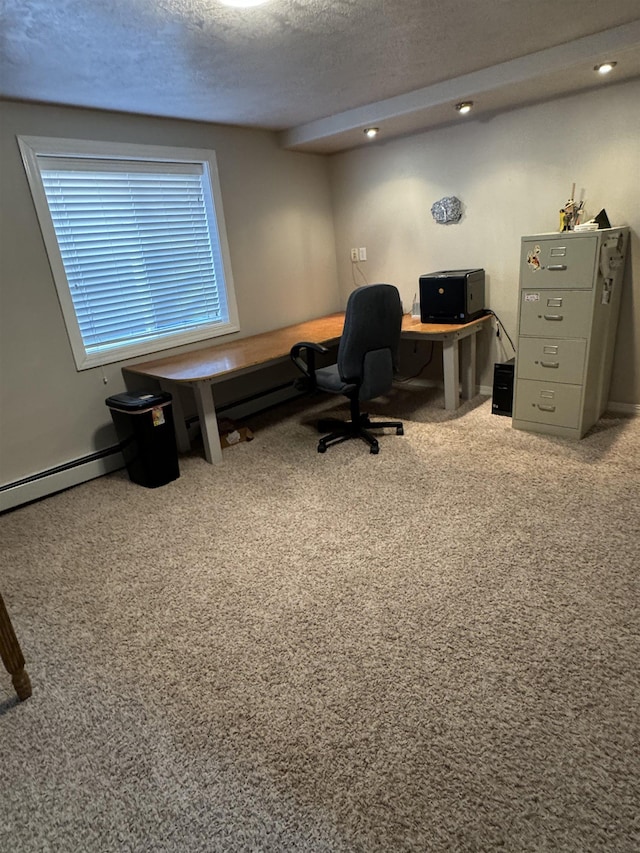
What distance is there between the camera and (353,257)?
4.73 meters

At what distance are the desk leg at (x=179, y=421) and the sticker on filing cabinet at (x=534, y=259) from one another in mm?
2543

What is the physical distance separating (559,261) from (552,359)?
600 mm

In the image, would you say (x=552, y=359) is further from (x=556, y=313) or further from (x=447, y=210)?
(x=447, y=210)

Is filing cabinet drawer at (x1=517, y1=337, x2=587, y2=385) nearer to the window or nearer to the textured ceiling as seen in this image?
the textured ceiling

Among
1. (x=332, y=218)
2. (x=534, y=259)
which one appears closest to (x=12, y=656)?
(x=534, y=259)

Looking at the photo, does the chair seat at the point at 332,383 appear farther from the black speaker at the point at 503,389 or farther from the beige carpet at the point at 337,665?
the black speaker at the point at 503,389

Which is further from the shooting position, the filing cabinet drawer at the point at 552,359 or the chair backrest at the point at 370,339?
the filing cabinet drawer at the point at 552,359

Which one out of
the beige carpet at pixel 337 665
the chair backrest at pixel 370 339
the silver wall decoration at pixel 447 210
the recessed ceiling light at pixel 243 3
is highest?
the recessed ceiling light at pixel 243 3

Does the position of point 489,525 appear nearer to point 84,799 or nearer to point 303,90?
point 84,799

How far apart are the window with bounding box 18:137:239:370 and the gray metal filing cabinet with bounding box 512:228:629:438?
90.0 inches

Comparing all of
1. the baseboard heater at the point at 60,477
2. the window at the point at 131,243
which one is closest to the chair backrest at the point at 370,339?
the window at the point at 131,243

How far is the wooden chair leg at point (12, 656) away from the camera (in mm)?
1535

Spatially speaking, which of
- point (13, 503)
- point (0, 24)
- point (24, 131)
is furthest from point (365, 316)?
point (13, 503)

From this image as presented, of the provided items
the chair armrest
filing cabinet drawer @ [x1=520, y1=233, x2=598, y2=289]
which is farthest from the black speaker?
the chair armrest
